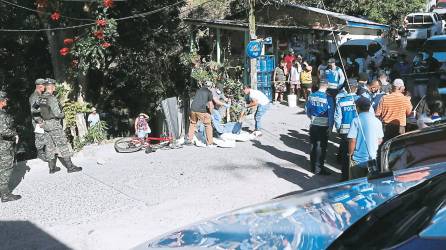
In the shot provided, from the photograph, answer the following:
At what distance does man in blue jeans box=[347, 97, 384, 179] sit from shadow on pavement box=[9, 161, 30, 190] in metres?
5.56

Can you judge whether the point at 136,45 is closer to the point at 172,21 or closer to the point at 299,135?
the point at 172,21

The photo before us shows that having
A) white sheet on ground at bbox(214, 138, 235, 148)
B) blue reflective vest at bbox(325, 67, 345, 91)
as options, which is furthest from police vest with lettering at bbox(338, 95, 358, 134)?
white sheet on ground at bbox(214, 138, 235, 148)

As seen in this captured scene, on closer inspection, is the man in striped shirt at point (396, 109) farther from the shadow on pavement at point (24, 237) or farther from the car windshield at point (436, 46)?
the car windshield at point (436, 46)

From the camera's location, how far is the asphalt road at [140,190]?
251 inches

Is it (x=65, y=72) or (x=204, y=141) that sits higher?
(x=65, y=72)

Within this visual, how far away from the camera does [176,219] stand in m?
6.70

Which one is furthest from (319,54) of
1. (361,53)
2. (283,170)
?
(283,170)

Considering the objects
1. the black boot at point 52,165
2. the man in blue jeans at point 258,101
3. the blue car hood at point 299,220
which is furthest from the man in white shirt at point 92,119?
the blue car hood at point 299,220

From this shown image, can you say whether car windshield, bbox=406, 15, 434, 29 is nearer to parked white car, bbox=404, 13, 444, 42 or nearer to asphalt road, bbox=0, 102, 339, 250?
parked white car, bbox=404, 13, 444, 42

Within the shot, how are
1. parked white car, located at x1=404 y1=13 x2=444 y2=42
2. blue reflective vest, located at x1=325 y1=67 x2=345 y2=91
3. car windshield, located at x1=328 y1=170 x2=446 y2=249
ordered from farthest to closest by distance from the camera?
1. parked white car, located at x1=404 y1=13 x2=444 y2=42
2. blue reflective vest, located at x1=325 y1=67 x2=345 y2=91
3. car windshield, located at x1=328 y1=170 x2=446 y2=249

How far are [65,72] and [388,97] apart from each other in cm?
811

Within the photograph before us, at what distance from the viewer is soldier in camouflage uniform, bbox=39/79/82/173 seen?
8.70 metres

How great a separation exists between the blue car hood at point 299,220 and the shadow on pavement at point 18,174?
251 inches

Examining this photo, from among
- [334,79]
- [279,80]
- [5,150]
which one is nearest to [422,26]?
[279,80]
